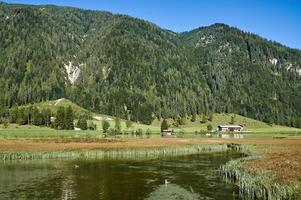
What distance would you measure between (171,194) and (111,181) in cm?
1311

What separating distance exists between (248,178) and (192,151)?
217 ft

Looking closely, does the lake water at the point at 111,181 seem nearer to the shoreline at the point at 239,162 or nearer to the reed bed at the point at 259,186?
the reed bed at the point at 259,186

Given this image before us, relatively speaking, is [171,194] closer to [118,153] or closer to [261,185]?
[261,185]

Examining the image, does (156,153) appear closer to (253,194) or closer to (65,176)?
(65,176)

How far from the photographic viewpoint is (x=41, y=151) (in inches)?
3871

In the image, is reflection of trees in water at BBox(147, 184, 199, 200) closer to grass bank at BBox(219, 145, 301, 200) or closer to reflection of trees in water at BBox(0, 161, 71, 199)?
grass bank at BBox(219, 145, 301, 200)

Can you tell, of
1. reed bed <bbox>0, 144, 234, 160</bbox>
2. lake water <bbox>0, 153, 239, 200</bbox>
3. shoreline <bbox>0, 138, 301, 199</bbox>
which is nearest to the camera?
shoreline <bbox>0, 138, 301, 199</bbox>

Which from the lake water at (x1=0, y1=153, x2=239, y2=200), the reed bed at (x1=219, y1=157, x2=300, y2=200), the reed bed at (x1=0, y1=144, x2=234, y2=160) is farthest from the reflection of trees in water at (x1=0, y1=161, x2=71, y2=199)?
the reed bed at (x1=219, y1=157, x2=300, y2=200)

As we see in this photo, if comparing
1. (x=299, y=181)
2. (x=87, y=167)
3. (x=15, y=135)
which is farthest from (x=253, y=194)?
(x=15, y=135)

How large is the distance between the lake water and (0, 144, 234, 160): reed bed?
24.0 ft

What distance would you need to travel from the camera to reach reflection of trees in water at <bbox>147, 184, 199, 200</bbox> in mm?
50375

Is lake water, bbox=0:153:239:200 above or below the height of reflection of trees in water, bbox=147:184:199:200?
above

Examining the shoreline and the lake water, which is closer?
the shoreline

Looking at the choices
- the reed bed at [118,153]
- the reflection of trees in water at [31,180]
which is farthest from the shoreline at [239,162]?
the reflection of trees in water at [31,180]
